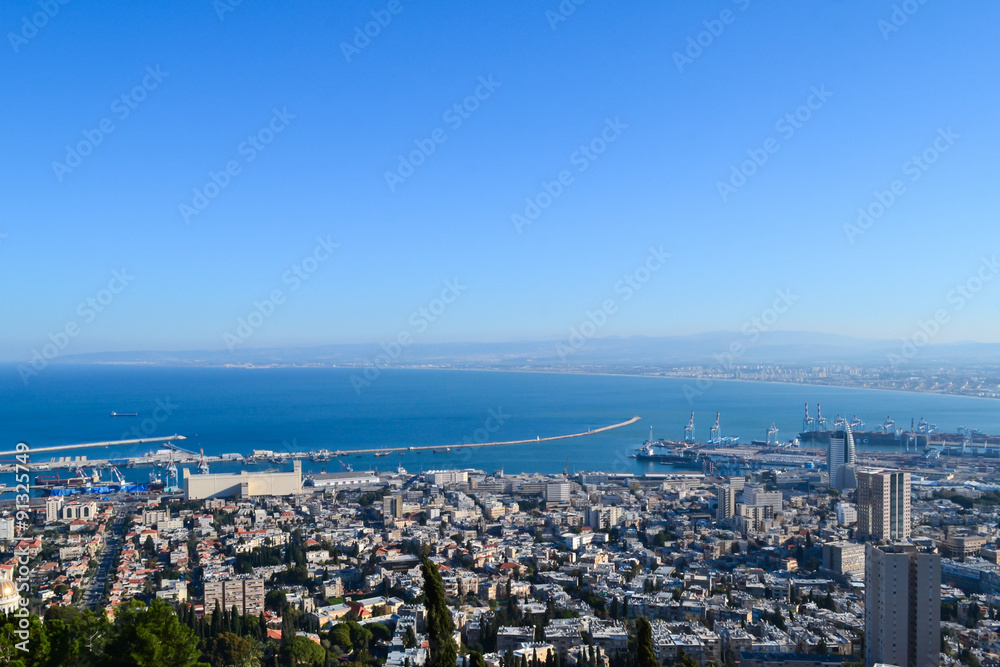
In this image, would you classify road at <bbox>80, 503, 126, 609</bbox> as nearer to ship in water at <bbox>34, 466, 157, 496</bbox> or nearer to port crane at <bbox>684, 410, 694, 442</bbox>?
ship in water at <bbox>34, 466, 157, 496</bbox>

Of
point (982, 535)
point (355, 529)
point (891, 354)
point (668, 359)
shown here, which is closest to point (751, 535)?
point (982, 535)

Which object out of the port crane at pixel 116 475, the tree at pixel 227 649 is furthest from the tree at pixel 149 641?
the port crane at pixel 116 475

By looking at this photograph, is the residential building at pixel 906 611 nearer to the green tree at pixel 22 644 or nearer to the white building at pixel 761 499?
the green tree at pixel 22 644

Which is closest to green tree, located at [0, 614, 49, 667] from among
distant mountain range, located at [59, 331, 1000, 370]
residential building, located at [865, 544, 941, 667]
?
residential building, located at [865, 544, 941, 667]

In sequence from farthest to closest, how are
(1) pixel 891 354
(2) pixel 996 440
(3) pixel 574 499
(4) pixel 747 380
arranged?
(1) pixel 891 354 → (4) pixel 747 380 → (2) pixel 996 440 → (3) pixel 574 499

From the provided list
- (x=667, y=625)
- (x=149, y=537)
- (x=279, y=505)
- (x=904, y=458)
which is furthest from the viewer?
(x=904, y=458)

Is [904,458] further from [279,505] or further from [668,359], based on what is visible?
[668,359]

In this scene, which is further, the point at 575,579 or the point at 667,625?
the point at 575,579
